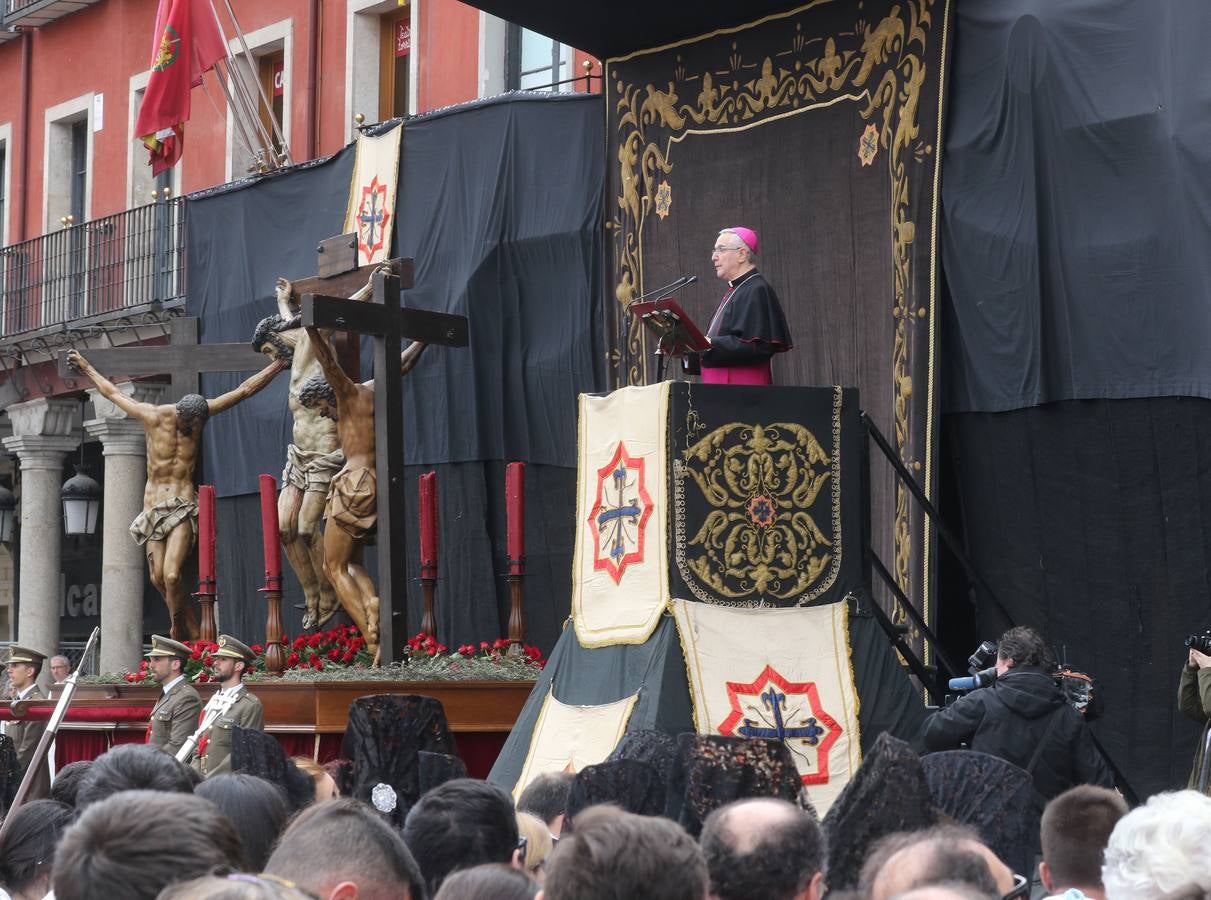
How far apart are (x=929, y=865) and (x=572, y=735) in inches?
229

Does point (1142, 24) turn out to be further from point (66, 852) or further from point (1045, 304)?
point (66, 852)

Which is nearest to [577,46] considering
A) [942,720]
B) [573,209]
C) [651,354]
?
[573,209]

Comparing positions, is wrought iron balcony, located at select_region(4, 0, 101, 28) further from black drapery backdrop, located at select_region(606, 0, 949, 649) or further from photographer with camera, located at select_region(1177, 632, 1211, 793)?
photographer with camera, located at select_region(1177, 632, 1211, 793)

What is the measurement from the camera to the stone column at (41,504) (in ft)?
69.9

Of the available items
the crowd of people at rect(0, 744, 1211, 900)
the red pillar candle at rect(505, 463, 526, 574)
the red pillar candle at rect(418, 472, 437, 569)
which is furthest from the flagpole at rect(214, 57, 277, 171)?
the crowd of people at rect(0, 744, 1211, 900)

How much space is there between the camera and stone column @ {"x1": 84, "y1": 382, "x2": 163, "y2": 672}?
61.5 feet

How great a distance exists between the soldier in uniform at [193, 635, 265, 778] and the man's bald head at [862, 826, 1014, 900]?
6346mm

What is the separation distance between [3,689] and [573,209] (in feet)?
20.7

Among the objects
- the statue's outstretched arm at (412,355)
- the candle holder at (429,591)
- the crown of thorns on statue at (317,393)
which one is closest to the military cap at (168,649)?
the candle holder at (429,591)

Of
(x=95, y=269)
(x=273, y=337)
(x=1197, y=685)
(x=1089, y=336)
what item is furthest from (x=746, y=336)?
(x=95, y=269)

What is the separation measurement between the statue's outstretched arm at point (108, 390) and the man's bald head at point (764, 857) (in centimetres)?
1150

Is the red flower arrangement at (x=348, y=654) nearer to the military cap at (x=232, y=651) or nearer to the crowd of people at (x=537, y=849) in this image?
the military cap at (x=232, y=651)

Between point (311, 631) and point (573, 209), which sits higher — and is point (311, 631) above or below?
below

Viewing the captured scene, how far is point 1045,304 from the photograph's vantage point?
34.4ft
